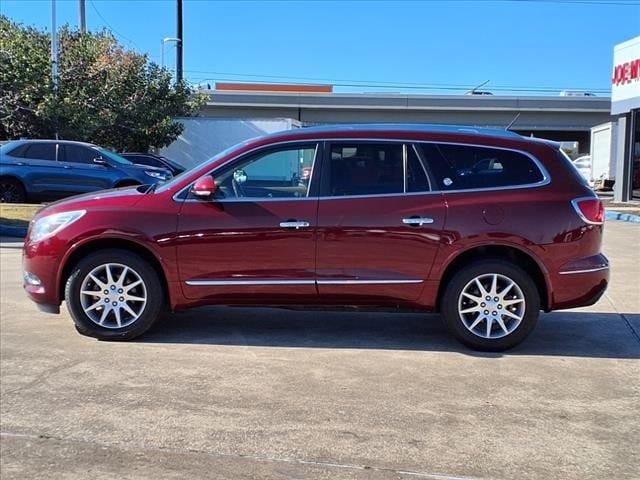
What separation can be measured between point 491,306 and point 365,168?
Answer: 155 centimetres

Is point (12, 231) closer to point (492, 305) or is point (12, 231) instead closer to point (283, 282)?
point (283, 282)

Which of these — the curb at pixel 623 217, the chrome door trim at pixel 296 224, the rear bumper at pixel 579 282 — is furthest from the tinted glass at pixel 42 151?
the curb at pixel 623 217

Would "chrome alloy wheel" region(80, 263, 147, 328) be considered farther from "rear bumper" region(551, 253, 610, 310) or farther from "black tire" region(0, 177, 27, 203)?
"black tire" region(0, 177, 27, 203)

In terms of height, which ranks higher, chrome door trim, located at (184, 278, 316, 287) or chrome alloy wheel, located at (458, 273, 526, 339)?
chrome door trim, located at (184, 278, 316, 287)

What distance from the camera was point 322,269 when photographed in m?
5.39

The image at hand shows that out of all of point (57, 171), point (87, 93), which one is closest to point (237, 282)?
point (57, 171)

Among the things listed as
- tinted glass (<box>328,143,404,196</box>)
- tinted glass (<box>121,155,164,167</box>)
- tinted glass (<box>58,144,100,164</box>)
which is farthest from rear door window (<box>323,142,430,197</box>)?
tinted glass (<box>121,155,164,167</box>)

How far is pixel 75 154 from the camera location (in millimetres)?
15078

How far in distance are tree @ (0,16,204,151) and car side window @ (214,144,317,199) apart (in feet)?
67.6

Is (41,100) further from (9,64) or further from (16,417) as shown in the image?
(16,417)

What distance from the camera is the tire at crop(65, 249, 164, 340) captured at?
548cm

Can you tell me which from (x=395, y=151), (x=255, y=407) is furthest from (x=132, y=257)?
(x=395, y=151)

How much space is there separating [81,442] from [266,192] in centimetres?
255

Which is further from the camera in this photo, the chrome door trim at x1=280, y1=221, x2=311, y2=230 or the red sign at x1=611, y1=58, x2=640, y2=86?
the red sign at x1=611, y1=58, x2=640, y2=86
